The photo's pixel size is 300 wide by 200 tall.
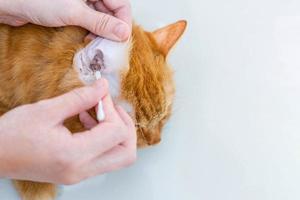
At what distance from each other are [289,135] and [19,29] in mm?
756

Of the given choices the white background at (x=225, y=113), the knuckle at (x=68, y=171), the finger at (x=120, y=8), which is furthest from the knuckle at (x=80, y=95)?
the white background at (x=225, y=113)

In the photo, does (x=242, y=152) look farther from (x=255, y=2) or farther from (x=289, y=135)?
(x=255, y=2)

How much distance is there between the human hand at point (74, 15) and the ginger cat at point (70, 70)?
0.08 feet

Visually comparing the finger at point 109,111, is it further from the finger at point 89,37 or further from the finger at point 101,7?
the finger at point 101,7

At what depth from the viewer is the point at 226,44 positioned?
1.29 metres

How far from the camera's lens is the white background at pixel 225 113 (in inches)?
45.1

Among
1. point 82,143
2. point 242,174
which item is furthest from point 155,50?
point 242,174

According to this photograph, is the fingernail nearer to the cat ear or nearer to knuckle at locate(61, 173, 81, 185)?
the cat ear

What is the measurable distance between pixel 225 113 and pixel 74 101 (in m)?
0.56

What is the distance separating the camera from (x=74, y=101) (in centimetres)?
77

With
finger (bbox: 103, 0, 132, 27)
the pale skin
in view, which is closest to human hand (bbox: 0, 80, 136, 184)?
the pale skin

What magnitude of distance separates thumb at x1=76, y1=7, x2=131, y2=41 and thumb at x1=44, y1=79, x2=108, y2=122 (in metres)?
0.13

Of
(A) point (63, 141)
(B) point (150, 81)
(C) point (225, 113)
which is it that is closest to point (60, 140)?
(A) point (63, 141)

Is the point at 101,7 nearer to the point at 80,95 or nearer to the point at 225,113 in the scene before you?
the point at 80,95
